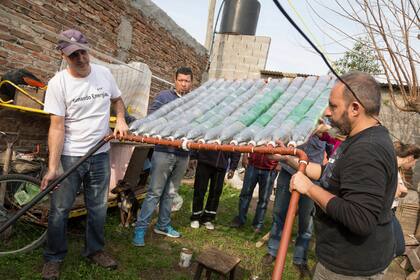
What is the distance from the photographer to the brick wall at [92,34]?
452 cm

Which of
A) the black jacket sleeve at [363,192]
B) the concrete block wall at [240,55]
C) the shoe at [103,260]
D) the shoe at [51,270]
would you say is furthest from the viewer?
the concrete block wall at [240,55]

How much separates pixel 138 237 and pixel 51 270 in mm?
1179

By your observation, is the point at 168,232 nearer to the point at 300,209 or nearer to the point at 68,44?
the point at 300,209

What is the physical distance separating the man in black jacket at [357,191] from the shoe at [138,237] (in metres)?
2.58

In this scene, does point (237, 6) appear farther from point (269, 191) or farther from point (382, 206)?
point (382, 206)

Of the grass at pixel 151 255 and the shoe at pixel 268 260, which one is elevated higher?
the shoe at pixel 268 260

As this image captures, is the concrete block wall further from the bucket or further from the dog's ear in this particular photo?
the bucket

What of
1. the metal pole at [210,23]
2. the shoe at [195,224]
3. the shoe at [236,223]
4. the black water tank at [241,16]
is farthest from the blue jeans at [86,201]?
the metal pole at [210,23]

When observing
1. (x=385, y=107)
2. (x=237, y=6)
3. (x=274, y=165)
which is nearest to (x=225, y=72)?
(x=237, y=6)

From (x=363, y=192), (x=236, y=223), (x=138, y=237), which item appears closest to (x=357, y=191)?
(x=363, y=192)

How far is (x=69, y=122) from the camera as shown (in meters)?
3.01

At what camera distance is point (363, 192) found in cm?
159

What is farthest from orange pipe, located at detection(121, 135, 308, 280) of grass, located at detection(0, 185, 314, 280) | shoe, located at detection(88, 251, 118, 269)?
grass, located at detection(0, 185, 314, 280)

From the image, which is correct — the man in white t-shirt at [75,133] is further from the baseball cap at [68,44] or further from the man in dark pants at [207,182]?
the man in dark pants at [207,182]
